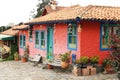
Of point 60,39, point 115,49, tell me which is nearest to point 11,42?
point 60,39

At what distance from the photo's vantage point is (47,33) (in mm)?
22188

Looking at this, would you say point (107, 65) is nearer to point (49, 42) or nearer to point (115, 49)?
point (115, 49)

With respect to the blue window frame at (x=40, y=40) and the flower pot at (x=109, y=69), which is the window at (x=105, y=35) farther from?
the blue window frame at (x=40, y=40)

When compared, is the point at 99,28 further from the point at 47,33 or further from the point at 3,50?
the point at 3,50

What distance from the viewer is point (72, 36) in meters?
18.1

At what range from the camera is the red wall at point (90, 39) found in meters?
16.9

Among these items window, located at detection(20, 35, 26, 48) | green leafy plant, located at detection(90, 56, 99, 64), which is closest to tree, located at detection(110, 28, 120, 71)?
green leafy plant, located at detection(90, 56, 99, 64)

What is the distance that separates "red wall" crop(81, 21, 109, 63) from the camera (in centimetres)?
1691

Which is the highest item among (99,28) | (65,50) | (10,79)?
(99,28)

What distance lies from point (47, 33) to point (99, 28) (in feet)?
19.1

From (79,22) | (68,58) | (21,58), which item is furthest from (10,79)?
(21,58)

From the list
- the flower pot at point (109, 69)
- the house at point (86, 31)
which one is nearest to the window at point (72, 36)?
the house at point (86, 31)

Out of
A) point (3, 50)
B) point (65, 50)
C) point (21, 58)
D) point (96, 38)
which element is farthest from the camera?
point (3, 50)

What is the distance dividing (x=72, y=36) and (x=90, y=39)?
1.39 meters
